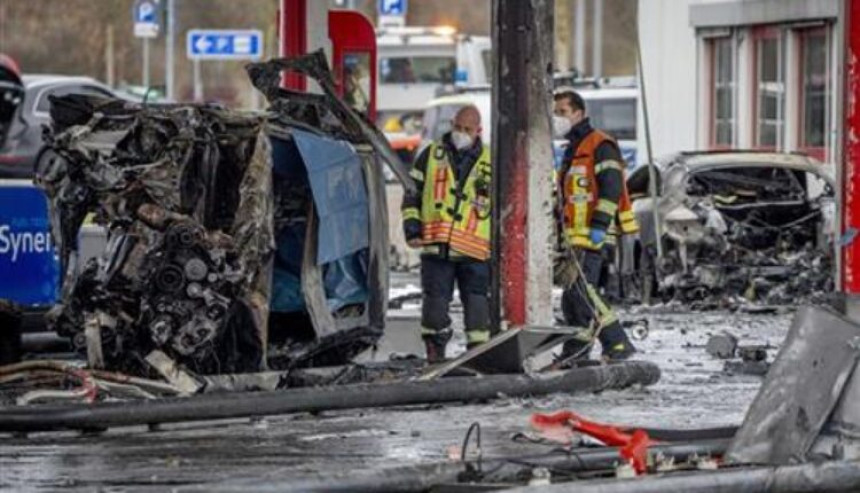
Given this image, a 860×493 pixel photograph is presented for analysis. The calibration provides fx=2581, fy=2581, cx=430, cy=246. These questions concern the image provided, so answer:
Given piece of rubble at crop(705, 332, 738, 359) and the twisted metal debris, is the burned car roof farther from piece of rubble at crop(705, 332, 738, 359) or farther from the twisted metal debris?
the twisted metal debris

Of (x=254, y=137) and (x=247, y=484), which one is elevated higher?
(x=254, y=137)

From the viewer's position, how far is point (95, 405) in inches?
503

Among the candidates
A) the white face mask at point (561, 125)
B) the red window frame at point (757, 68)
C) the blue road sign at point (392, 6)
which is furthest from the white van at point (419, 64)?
the white face mask at point (561, 125)

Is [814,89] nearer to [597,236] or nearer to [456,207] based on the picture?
[597,236]

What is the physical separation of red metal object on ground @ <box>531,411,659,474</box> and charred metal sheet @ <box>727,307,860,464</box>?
0.48 metres

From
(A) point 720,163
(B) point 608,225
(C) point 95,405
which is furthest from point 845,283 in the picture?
(A) point 720,163

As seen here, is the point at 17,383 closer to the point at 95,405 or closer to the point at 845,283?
the point at 95,405

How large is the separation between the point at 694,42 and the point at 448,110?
424cm

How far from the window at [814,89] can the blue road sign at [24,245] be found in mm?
17307

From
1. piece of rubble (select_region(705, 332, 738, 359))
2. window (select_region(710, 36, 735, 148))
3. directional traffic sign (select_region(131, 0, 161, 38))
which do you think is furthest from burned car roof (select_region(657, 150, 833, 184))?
directional traffic sign (select_region(131, 0, 161, 38))

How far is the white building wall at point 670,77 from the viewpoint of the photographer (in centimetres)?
3666

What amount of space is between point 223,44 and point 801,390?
3209 cm

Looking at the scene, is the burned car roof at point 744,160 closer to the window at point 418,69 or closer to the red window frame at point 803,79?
the red window frame at point 803,79

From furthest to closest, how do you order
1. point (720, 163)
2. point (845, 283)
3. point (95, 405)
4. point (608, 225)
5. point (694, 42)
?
point (694, 42), point (720, 163), point (608, 225), point (845, 283), point (95, 405)
